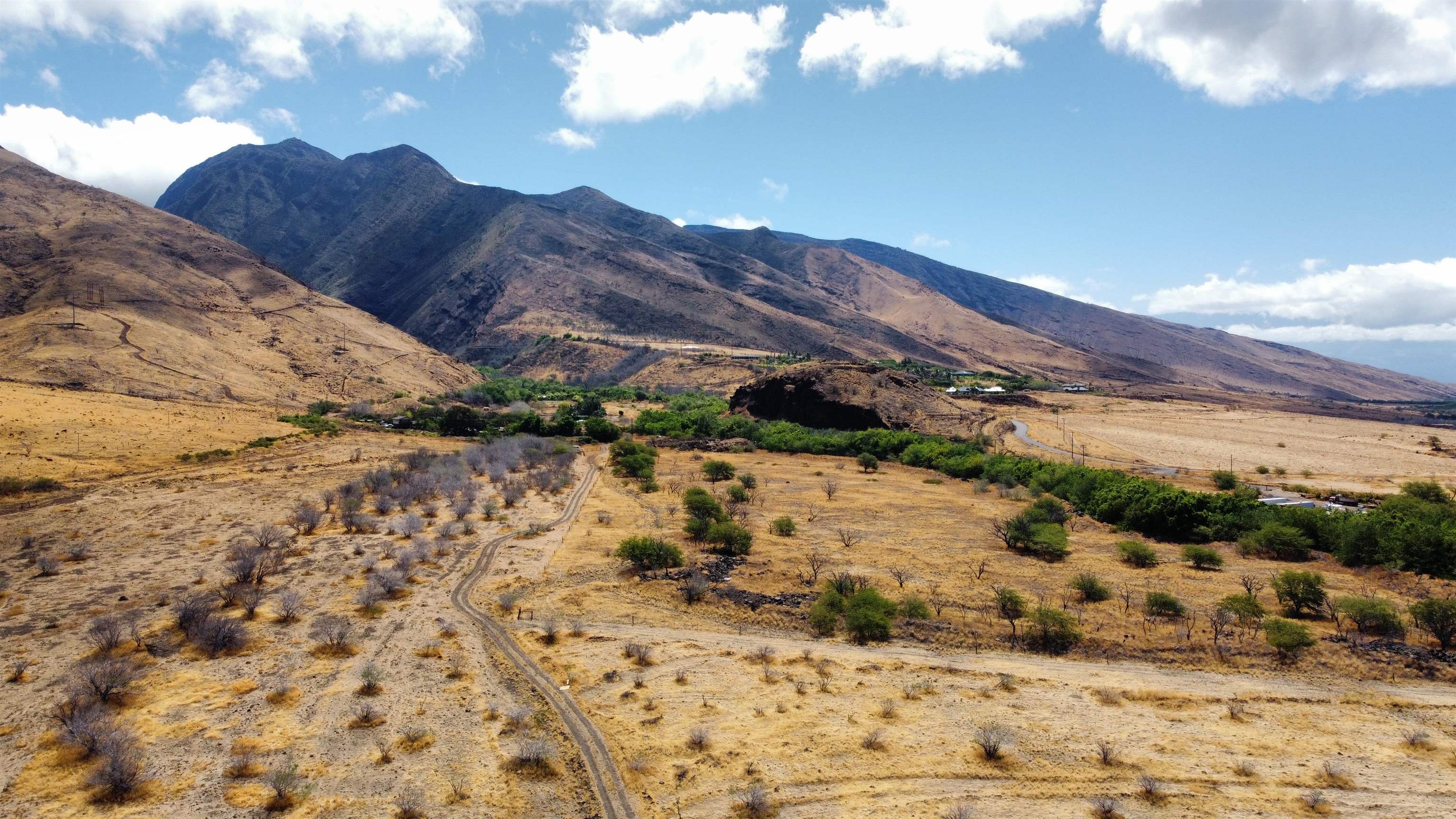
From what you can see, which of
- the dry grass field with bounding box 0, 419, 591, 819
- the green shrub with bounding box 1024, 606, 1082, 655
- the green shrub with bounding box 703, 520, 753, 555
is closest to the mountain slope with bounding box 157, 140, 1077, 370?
the dry grass field with bounding box 0, 419, 591, 819

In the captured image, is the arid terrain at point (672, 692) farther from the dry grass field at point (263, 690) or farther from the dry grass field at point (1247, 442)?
the dry grass field at point (1247, 442)

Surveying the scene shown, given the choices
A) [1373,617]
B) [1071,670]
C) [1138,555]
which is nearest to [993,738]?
[1071,670]

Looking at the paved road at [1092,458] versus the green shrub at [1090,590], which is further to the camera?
the paved road at [1092,458]

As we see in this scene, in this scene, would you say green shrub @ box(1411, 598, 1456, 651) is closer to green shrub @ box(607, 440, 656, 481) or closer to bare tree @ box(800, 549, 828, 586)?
bare tree @ box(800, 549, 828, 586)

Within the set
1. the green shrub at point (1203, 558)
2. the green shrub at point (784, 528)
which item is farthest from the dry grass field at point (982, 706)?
the green shrub at point (784, 528)

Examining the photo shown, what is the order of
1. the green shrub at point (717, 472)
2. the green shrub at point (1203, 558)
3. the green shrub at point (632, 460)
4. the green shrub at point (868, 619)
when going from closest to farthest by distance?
the green shrub at point (868, 619)
the green shrub at point (1203, 558)
the green shrub at point (632, 460)
the green shrub at point (717, 472)

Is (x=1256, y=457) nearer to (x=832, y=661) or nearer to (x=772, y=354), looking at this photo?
(x=832, y=661)

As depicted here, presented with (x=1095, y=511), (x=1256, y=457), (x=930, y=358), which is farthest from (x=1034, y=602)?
(x=930, y=358)
